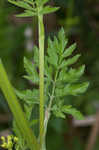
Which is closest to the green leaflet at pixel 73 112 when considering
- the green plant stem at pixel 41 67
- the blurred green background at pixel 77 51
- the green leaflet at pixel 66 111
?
the green leaflet at pixel 66 111

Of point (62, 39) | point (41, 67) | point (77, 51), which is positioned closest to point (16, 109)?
point (41, 67)

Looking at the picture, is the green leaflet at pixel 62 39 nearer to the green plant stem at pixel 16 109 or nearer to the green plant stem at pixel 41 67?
the green plant stem at pixel 41 67

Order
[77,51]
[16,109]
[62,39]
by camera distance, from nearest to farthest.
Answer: [16,109]
[62,39]
[77,51]

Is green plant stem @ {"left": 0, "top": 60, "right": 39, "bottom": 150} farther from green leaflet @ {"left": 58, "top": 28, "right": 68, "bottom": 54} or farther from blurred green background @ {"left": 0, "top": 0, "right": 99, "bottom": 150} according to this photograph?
blurred green background @ {"left": 0, "top": 0, "right": 99, "bottom": 150}

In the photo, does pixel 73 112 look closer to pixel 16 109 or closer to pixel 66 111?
pixel 66 111

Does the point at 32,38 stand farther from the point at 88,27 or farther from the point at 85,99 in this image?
the point at 85,99

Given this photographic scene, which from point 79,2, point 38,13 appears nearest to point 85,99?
point 79,2
